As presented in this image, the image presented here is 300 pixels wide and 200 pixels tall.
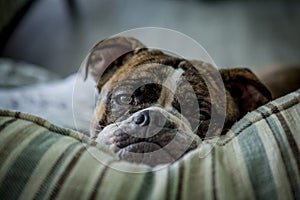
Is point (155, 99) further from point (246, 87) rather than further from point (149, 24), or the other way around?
point (149, 24)

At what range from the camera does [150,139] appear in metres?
0.98

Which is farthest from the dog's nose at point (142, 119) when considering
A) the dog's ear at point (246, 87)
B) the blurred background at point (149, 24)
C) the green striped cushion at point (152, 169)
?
the blurred background at point (149, 24)

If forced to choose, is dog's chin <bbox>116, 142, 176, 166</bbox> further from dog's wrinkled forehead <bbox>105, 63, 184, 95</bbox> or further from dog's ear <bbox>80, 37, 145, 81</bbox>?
dog's ear <bbox>80, 37, 145, 81</bbox>

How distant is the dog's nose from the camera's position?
1.01m

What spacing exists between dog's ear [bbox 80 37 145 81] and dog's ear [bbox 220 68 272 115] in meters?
0.31

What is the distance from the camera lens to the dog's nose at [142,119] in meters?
1.01

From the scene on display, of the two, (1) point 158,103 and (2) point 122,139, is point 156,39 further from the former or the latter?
(2) point 122,139

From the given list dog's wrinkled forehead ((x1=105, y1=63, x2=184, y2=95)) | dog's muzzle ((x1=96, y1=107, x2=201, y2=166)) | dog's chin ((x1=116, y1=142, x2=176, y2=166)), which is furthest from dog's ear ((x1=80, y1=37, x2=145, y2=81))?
dog's chin ((x1=116, y1=142, x2=176, y2=166))

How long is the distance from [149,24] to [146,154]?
2.73 metres

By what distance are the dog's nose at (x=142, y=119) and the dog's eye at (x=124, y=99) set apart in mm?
182

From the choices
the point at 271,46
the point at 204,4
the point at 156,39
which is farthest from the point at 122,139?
the point at 204,4

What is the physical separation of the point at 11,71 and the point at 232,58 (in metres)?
1.47

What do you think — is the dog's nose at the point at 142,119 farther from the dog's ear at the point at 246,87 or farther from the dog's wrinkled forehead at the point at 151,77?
the dog's ear at the point at 246,87

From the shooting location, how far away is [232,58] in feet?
10.0
